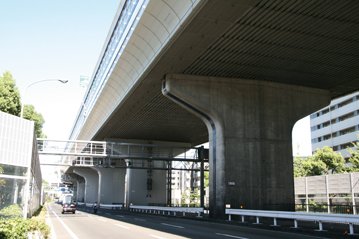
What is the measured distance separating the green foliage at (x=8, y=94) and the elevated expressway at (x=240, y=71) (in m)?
8.21

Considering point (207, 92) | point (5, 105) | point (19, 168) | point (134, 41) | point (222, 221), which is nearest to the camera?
point (19, 168)

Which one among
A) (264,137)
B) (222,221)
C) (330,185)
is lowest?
(222,221)

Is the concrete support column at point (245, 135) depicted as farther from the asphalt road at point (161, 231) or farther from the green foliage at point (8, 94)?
the green foliage at point (8, 94)

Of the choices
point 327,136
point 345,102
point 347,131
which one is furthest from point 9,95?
point 327,136

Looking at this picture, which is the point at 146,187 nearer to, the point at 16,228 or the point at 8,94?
the point at 8,94

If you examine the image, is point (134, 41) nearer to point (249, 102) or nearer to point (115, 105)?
point (249, 102)

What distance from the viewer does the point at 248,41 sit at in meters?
24.5

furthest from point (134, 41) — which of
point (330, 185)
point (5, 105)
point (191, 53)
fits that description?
point (330, 185)

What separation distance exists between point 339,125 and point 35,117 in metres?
66.0

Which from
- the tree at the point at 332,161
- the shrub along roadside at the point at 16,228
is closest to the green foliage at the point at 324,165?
the tree at the point at 332,161

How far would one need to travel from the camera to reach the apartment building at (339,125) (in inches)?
3398

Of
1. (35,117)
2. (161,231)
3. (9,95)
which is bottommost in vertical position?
(161,231)

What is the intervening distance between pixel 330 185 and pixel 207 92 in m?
16.3

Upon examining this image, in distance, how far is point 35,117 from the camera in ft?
175
